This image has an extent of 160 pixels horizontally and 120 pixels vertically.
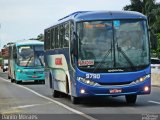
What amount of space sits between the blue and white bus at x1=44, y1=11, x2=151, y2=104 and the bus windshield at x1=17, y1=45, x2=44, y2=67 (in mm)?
19446

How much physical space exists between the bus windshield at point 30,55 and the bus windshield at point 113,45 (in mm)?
19851

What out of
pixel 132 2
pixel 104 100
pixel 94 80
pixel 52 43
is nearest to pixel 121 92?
pixel 94 80

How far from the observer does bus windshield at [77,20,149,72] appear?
1781cm

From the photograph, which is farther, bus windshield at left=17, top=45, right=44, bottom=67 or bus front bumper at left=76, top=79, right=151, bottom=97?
bus windshield at left=17, top=45, right=44, bottom=67

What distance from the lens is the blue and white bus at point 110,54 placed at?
17.8 m

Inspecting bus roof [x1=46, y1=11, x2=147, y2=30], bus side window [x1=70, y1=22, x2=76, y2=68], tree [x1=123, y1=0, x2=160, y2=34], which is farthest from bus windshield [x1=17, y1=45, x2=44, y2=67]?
tree [x1=123, y1=0, x2=160, y2=34]

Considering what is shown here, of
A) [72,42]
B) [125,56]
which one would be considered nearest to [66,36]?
[72,42]

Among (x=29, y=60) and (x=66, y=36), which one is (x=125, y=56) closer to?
(x=66, y=36)

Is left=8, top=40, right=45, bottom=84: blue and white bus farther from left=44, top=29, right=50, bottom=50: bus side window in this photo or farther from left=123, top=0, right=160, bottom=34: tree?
left=123, top=0, right=160, bottom=34: tree

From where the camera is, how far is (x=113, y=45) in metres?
17.9

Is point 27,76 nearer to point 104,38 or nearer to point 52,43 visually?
point 52,43

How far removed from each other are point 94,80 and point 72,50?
123 cm

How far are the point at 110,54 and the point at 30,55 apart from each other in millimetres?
20479

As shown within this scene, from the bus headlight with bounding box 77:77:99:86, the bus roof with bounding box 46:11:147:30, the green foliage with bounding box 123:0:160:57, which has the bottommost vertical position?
the bus headlight with bounding box 77:77:99:86
